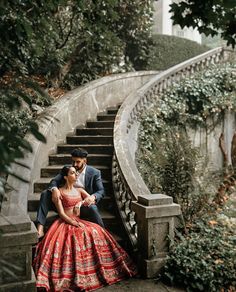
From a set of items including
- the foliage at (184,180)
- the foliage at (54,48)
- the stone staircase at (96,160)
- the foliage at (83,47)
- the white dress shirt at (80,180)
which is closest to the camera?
the foliage at (54,48)

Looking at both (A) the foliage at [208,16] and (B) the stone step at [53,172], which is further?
(B) the stone step at [53,172]

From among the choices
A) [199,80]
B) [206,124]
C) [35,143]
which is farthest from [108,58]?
[35,143]

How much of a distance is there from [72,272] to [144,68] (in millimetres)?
13285

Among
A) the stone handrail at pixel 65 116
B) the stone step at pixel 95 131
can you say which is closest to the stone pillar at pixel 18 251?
the stone handrail at pixel 65 116

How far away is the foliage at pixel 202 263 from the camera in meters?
4.48

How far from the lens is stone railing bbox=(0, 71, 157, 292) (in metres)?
3.81

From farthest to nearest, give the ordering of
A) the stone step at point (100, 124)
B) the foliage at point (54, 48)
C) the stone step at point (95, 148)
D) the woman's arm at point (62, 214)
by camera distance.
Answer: the stone step at point (100, 124) → the stone step at point (95, 148) → the woman's arm at point (62, 214) → the foliage at point (54, 48)

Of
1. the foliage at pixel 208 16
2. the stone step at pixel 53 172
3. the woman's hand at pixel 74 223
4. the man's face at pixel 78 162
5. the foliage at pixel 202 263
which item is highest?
the foliage at pixel 208 16

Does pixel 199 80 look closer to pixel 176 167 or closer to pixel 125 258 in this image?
pixel 176 167

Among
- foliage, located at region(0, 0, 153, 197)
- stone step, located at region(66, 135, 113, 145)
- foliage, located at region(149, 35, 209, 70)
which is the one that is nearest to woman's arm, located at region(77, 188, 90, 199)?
foliage, located at region(0, 0, 153, 197)

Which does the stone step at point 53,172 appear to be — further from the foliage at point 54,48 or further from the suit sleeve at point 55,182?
the suit sleeve at point 55,182

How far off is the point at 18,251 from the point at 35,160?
293 centimetres

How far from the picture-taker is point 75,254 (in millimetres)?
4473

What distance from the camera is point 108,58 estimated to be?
12.8 meters
